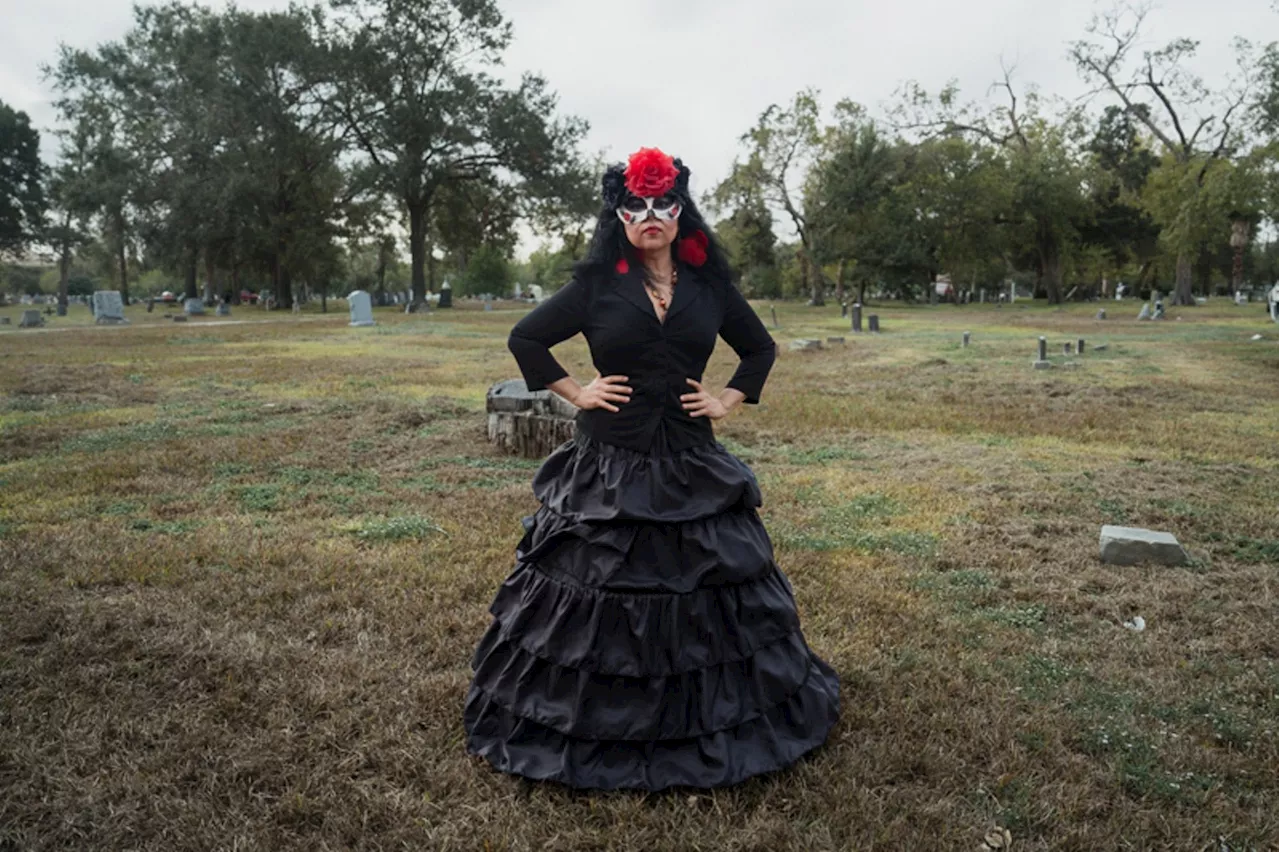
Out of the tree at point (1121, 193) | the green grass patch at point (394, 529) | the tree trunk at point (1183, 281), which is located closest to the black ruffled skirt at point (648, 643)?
the green grass patch at point (394, 529)

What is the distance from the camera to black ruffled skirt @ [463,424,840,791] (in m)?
2.99

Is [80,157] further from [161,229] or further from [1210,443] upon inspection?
[1210,443]

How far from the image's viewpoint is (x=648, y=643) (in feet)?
9.82

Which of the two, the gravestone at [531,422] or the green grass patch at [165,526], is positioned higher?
the gravestone at [531,422]

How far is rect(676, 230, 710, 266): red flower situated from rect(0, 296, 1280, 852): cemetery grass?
6.84ft

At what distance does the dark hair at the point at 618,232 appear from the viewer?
130 inches

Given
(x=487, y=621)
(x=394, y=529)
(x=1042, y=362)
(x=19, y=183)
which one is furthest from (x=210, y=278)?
(x=487, y=621)

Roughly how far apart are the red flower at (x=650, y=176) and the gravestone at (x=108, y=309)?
35.7 m

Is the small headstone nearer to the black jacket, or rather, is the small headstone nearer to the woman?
the woman

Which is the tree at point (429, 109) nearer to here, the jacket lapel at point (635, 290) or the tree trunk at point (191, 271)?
the tree trunk at point (191, 271)

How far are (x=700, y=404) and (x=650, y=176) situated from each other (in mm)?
937

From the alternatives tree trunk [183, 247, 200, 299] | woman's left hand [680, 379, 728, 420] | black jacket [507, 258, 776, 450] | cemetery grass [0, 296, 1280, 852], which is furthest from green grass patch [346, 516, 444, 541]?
tree trunk [183, 247, 200, 299]

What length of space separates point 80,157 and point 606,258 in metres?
60.9

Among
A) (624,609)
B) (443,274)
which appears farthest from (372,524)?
(443,274)
